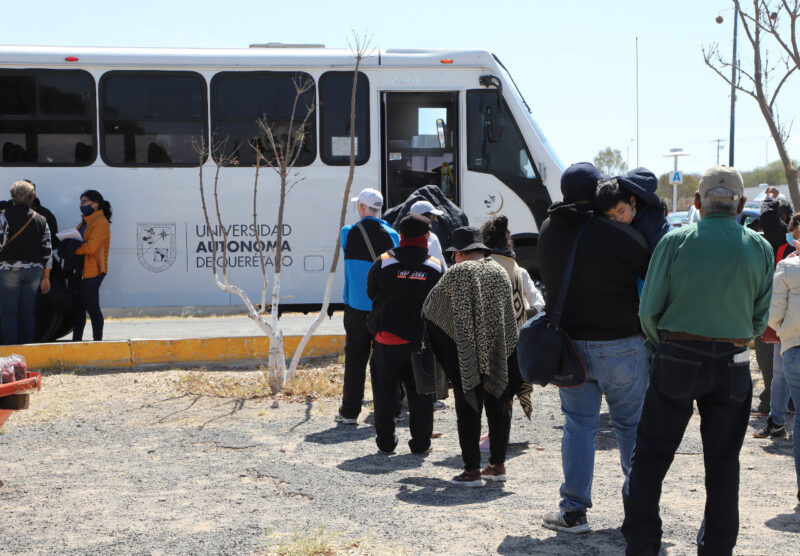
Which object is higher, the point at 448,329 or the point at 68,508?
the point at 448,329

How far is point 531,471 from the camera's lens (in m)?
6.26

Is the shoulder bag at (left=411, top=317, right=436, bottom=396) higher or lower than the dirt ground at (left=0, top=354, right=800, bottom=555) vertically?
higher

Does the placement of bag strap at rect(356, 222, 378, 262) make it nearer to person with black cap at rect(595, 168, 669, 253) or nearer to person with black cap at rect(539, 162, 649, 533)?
person with black cap at rect(539, 162, 649, 533)

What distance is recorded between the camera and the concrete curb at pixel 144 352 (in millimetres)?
9836

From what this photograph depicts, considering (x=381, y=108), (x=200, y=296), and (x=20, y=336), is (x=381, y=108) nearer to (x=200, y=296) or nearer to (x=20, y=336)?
(x=200, y=296)

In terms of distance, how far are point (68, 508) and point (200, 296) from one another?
5971mm

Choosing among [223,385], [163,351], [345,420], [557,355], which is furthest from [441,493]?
[163,351]

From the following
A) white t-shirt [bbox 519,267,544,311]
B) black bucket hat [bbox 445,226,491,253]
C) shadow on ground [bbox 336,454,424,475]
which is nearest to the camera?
black bucket hat [bbox 445,226,491,253]

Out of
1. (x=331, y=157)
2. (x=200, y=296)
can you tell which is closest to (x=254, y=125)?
(x=331, y=157)

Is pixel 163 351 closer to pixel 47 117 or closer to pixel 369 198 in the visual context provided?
pixel 47 117

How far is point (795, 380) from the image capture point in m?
5.38

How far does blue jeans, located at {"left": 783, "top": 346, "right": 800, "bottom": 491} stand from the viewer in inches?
208

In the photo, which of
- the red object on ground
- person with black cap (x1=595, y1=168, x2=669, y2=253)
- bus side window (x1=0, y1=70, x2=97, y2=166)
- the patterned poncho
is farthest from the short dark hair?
bus side window (x1=0, y1=70, x2=97, y2=166)

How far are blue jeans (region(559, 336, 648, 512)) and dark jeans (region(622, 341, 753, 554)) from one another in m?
0.43
